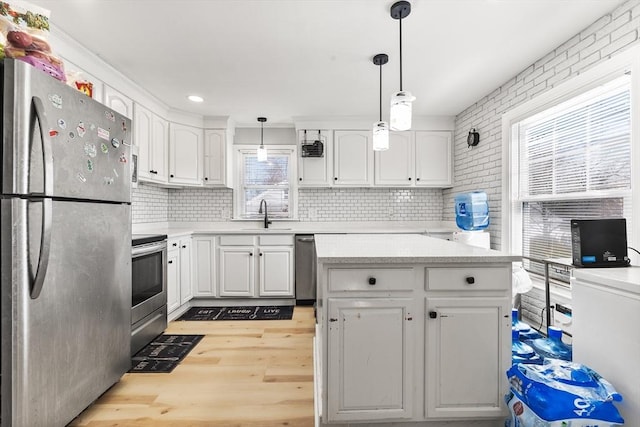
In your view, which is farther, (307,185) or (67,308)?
(307,185)

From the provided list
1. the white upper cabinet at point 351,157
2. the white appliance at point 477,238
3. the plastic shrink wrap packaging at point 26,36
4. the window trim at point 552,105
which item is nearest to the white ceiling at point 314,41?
the window trim at point 552,105

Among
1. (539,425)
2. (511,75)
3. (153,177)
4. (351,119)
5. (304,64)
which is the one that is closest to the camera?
(539,425)

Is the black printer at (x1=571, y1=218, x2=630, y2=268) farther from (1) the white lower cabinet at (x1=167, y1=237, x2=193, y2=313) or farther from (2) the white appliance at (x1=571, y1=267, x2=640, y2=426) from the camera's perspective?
(1) the white lower cabinet at (x1=167, y1=237, x2=193, y2=313)

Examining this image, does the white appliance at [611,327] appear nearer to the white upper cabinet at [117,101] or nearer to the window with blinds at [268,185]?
the window with blinds at [268,185]

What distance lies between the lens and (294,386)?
79.0 inches

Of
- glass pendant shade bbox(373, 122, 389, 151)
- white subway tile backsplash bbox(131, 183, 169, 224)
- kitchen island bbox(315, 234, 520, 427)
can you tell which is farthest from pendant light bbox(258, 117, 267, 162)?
kitchen island bbox(315, 234, 520, 427)

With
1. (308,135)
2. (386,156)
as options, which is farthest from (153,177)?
(386,156)

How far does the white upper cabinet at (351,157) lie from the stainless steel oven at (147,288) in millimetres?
2264

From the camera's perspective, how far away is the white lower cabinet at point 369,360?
1419 millimetres

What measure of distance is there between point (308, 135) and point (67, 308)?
124 inches

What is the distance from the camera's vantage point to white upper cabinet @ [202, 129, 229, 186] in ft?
13.0

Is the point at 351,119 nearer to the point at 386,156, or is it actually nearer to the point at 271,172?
the point at 386,156

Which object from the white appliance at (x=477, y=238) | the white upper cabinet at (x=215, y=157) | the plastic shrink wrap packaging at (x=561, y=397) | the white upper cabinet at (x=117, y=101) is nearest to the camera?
the plastic shrink wrap packaging at (x=561, y=397)

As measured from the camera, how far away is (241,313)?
3.49 m
